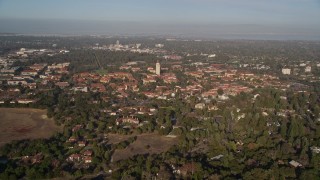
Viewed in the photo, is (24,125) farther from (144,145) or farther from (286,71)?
(286,71)

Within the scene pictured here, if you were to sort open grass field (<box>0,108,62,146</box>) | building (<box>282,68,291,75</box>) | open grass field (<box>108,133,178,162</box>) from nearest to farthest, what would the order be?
open grass field (<box>108,133,178,162</box>)
open grass field (<box>0,108,62,146</box>)
building (<box>282,68,291,75</box>)

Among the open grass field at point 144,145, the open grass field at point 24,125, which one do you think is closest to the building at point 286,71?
the open grass field at point 144,145

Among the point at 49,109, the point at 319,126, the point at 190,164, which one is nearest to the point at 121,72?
the point at 49,109

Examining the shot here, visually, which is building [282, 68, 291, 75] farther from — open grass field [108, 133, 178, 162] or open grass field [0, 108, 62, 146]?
open grass field [0, 108, 62, 146]

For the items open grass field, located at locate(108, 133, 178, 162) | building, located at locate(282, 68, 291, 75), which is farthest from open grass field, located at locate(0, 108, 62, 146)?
building, located at locate(282, 68, 291, 75)

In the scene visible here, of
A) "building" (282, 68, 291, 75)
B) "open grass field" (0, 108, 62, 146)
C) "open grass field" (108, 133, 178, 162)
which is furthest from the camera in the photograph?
"building" (282, 68, 291, 75)

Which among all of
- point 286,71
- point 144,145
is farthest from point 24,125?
A: point 286,71
